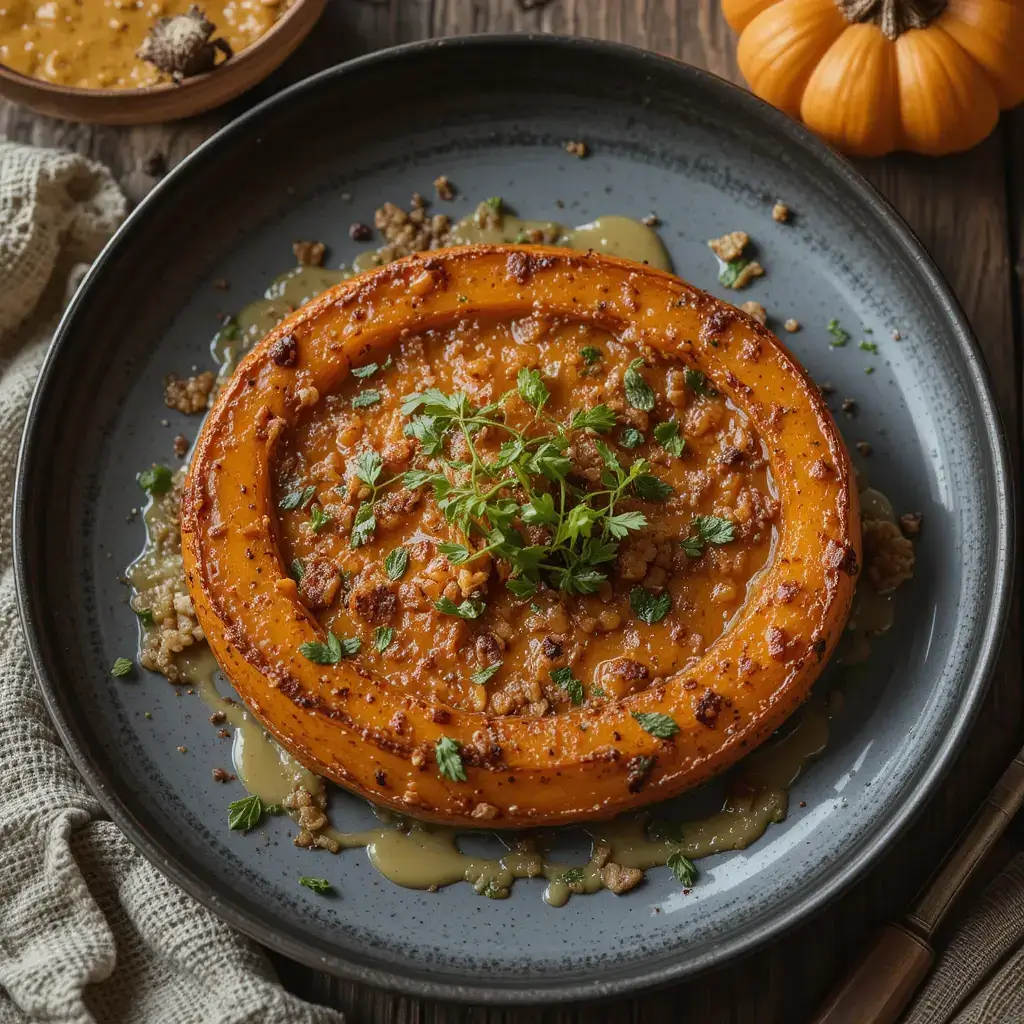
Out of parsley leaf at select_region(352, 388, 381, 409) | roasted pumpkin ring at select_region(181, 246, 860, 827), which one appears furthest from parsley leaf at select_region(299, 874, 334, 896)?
parsley leaf at select_region(352, 388, 381, 409)

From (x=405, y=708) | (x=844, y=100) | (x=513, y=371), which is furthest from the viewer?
(x=844, y=100)

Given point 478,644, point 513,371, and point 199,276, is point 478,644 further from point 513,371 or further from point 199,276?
point 199,276

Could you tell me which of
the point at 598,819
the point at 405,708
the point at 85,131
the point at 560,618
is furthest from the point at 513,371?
the point at 85,131

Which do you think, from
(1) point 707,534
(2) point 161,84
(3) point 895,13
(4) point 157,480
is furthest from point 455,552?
(3) point 895,13

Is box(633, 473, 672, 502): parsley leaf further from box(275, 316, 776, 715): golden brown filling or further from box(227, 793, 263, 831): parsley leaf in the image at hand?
box(227, 793, 263, 831): parsley leaf

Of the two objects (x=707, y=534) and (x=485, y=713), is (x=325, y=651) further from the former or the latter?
(x=707, y=534)
